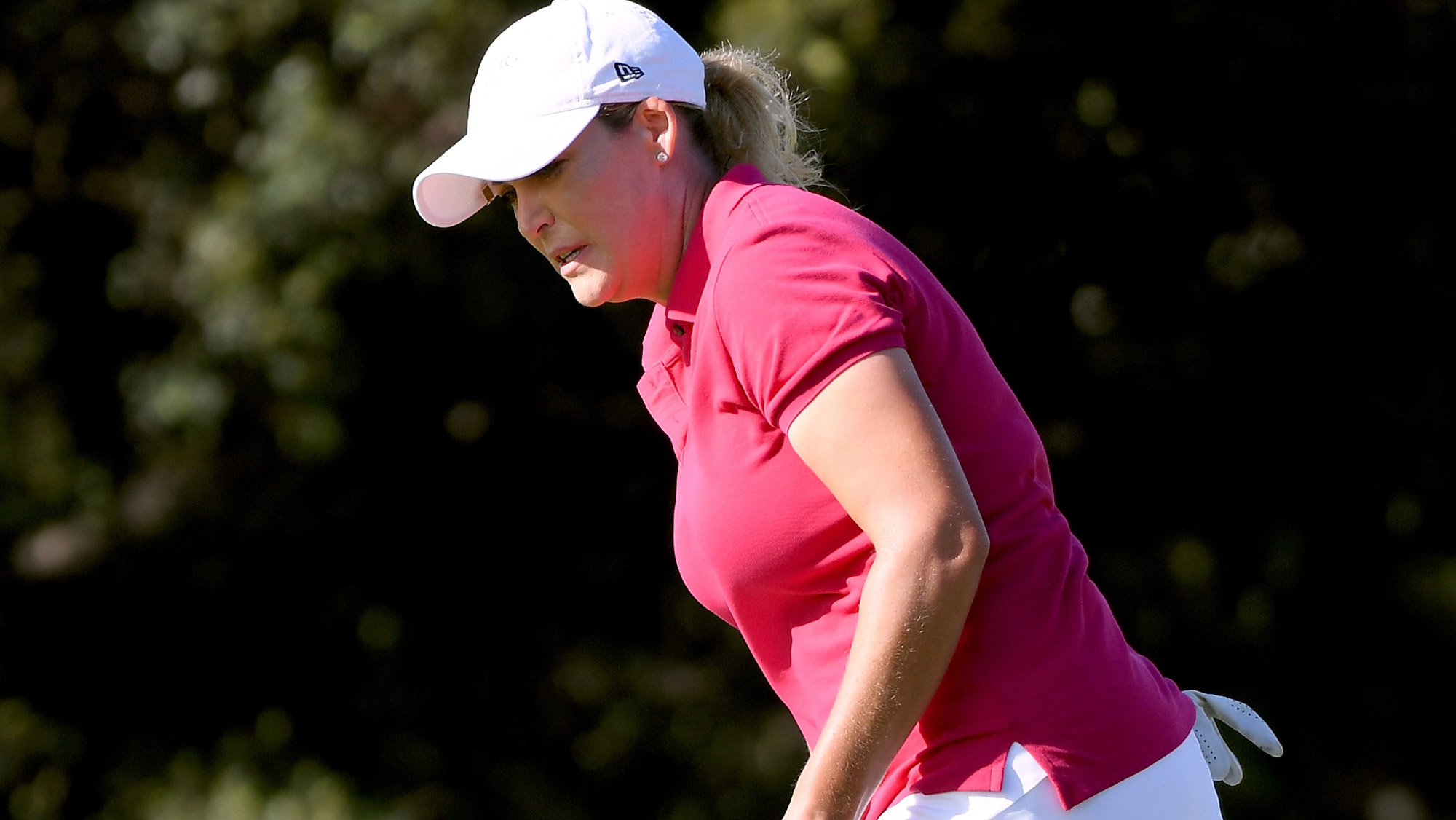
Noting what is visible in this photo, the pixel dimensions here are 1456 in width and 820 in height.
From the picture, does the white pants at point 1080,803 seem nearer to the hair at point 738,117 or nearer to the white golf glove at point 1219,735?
the white golf glove at point 1219,735

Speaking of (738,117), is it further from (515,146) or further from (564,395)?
(564,395)

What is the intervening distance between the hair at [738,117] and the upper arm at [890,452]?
44 cm

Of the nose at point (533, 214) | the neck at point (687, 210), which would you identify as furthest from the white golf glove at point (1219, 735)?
the nose at point (533, 214)

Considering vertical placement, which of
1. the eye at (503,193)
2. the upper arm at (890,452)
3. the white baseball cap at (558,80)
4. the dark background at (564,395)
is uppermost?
the white baseball cap at (558,80)

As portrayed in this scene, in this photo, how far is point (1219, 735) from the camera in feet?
4.77

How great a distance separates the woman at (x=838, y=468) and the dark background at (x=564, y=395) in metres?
2.63

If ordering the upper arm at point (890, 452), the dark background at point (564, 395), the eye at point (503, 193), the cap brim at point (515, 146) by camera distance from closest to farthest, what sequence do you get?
the upper arm at point (890, 452) < the cap brim at point (515, 146) < the eye at point (503, 193) < the dark background at point (564, 395)

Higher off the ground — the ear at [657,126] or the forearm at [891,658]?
the ear at [657,126]

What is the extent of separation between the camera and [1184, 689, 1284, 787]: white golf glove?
1432 mm

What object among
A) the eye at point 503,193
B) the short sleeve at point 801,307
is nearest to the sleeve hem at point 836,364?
the short sleeve at point 801,307

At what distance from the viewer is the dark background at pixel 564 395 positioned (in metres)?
4.49

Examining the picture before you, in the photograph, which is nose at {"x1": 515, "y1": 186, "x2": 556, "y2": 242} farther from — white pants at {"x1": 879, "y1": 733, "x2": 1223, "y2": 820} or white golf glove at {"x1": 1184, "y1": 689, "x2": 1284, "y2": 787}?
white golf glove at {"x1": 1184, "y1": 689, "x2": 1284, "y2": 787}

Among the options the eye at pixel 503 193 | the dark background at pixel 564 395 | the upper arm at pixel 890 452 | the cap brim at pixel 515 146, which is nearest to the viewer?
the upper arm at pixel 890 452

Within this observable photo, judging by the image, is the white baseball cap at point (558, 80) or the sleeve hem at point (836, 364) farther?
the white baseball cap at point (558, 80)
